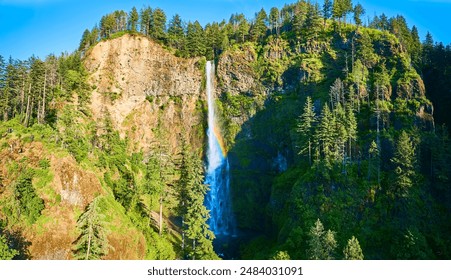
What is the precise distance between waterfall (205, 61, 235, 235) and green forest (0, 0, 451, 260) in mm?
1769

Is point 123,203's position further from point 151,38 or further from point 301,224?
point 151,38

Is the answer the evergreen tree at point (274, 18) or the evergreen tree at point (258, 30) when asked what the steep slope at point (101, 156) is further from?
the evergreen tree at point (274, 18)

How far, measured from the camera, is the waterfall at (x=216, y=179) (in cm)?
6938

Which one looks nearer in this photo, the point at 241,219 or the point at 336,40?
the point at 241,219

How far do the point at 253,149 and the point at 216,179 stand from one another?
1045 cm

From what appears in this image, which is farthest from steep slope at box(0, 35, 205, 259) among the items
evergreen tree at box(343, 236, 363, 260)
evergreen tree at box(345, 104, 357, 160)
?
evergreen tree at box(345, 104, 357, 160)

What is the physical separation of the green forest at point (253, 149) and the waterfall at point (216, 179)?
1769 mm

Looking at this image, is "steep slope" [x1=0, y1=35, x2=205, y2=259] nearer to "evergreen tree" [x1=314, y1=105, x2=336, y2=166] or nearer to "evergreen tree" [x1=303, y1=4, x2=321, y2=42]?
"evergreen tree" [x1=314, y1=105, x2=336, y2=166]

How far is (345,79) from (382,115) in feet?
40.1

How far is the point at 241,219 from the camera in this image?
227 ft

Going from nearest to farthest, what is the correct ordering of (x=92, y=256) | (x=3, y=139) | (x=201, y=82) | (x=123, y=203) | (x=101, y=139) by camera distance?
(x=92, y=256)
(x=3, y=139)
(x=123, y=203)
(x=101, y=139)
(x=201, y=82)

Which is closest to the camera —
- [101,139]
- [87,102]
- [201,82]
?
[101,139]

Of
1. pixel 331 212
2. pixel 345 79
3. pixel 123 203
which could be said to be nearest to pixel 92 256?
pixel 123 203

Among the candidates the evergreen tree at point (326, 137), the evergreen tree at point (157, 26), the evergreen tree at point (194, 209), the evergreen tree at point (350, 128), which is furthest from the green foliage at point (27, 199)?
the evergreen tree at point (157, 26)
